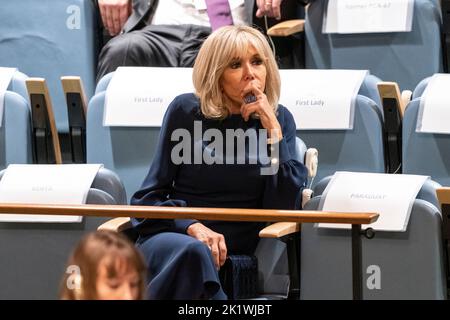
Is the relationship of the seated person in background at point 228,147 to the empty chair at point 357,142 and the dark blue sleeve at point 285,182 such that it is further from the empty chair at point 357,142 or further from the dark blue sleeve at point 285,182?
the empty chair at point 357,142

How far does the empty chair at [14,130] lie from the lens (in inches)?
72.9

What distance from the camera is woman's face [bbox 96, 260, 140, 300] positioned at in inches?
38.4

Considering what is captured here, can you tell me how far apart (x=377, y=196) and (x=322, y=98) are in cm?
30

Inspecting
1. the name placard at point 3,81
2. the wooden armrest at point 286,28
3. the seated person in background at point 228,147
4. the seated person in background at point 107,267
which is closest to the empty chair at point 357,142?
the seated person in background at point 228,147

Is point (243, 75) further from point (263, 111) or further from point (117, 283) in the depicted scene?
point (117, 283)

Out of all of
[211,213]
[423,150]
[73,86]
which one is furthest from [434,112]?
[73,86]

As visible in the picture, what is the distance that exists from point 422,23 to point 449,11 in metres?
0.06

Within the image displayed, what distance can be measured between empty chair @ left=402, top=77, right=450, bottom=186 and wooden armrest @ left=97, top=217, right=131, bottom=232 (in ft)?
1.53

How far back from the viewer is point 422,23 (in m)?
2.03

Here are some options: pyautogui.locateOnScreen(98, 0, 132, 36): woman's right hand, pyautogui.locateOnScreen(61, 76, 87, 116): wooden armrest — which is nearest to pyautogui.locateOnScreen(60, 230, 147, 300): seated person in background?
pyautogui.locateOnScreen(61, 76, 87, 116): wooden armrest

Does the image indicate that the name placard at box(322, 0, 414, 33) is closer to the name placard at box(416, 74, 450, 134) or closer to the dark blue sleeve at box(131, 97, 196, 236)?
the name placard at box(416, 74, 450, 134)

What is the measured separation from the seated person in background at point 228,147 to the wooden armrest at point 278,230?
0.08 meters

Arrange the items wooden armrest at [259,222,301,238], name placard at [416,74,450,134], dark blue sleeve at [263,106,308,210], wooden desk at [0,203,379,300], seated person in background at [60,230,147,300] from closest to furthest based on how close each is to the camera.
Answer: seated person in background at [60,230,147,300], wooden desk at [0,203,379,300], wooden armrest at [259,222,301,238], dark blue sleeve at [263,106,308,210], name placard at [416,74,450,134]
